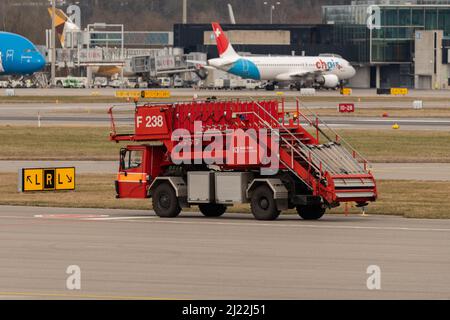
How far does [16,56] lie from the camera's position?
117 meters

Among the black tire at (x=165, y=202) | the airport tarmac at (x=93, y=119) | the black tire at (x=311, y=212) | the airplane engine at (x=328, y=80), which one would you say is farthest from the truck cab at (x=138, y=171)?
the airplane engine at (x=328, y=80)

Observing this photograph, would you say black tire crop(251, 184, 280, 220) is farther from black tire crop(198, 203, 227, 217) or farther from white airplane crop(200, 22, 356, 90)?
white airplane crop(200, 22, 356, 90)

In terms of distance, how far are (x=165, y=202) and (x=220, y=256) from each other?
30.8 feet

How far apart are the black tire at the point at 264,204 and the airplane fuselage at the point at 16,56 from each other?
8564 cm

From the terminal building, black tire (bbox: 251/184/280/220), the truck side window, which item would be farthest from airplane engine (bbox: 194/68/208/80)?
black tire (bbox: 251/184/280/220)

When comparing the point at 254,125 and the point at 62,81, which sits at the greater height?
the point at 62,81

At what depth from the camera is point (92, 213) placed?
36344mm

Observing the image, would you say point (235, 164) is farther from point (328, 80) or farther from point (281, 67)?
point (281, 67)

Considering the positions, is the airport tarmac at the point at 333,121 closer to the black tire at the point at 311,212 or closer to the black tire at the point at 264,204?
the black tire at the point at 311,212

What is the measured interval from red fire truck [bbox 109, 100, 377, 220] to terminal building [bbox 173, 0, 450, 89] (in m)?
139
